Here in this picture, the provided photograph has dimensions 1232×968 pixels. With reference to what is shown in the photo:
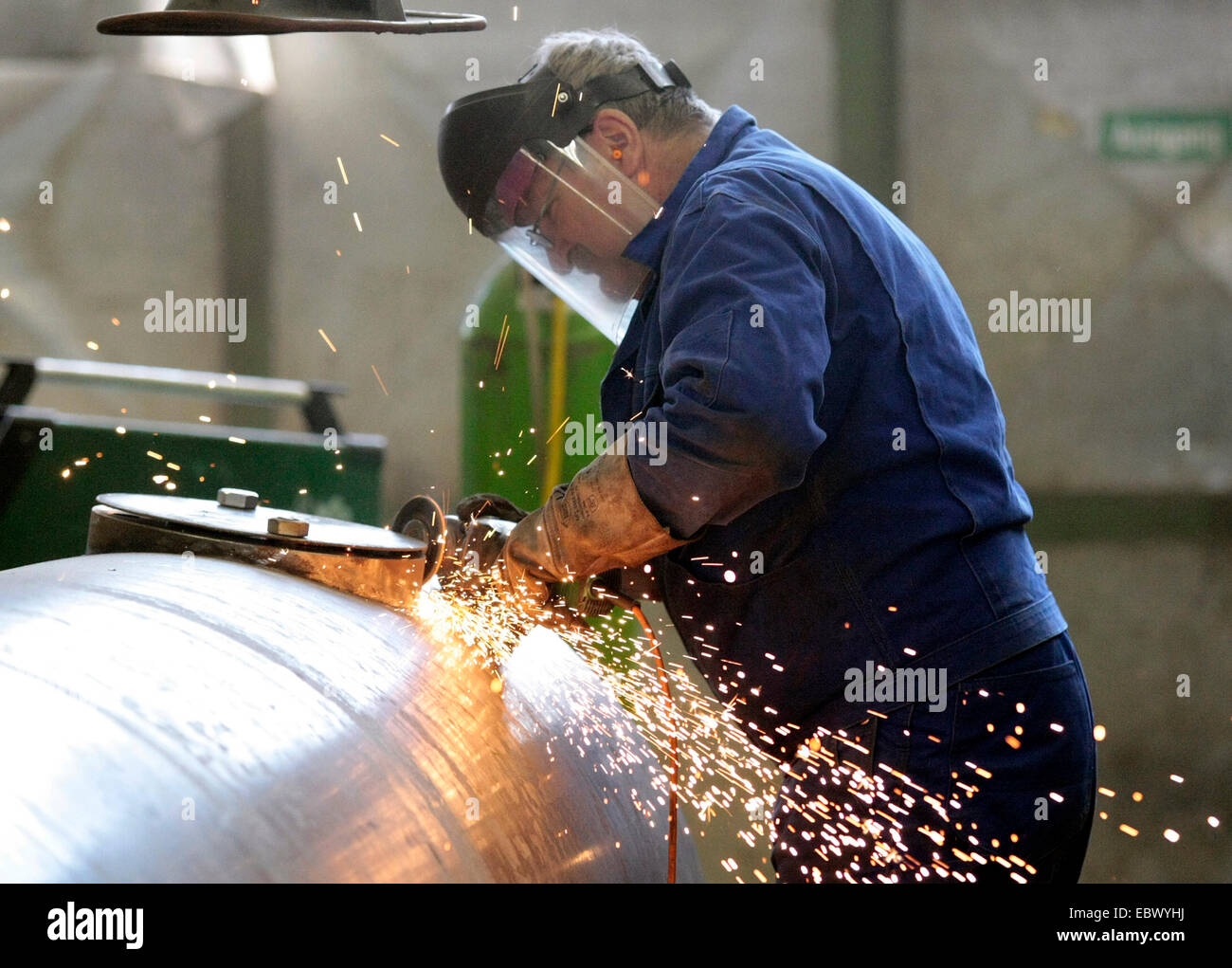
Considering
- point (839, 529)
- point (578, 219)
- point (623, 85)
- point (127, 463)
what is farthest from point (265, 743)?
point (127, 463)

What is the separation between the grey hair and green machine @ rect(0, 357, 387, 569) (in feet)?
5.01

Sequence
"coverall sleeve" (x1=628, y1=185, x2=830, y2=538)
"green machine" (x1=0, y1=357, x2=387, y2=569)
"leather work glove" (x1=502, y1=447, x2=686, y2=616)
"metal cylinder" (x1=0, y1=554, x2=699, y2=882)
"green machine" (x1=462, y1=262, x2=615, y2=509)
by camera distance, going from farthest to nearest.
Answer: "green machine" (x1=462, y1=262, x2=615, y2=509), "green machine" (x1=0, y1=357, x2=387, y2=569), "leather work glove" (x1=502, y1=447, x2=686, y2=616), "coverall sleeve" (x1=628, y1=185, x2=830, y2=538), "metal cylinder" (x1=0, y1=554, x2=699, y2=882)

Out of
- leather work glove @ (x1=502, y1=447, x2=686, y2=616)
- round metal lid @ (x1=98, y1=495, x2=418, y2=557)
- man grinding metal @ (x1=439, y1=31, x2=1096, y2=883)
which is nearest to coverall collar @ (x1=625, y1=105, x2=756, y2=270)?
man grinding metal @ (x1=439, y1=31, x2=1096, y2=883)

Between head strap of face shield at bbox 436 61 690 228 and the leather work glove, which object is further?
head strap of face shield at bbox 436 61 690 228

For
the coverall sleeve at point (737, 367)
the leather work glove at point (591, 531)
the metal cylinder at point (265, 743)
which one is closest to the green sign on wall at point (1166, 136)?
the coverall sleeve at point (737, 367)

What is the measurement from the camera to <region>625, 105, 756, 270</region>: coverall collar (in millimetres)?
1873

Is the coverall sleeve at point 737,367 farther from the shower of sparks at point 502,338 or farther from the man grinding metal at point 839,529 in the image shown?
the shower of sparks at point 502,338

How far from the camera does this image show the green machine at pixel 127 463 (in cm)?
279

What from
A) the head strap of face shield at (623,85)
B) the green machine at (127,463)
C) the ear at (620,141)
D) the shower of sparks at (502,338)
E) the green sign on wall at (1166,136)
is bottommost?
the green machine at (127,463)

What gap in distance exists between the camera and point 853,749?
1.69 metres

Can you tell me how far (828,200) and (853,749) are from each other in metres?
0.82

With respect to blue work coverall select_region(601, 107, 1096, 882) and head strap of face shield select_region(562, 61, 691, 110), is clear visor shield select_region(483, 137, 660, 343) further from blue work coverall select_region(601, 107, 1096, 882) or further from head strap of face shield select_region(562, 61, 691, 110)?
blue work coverall select_region(601, 107, 1096, 882)
